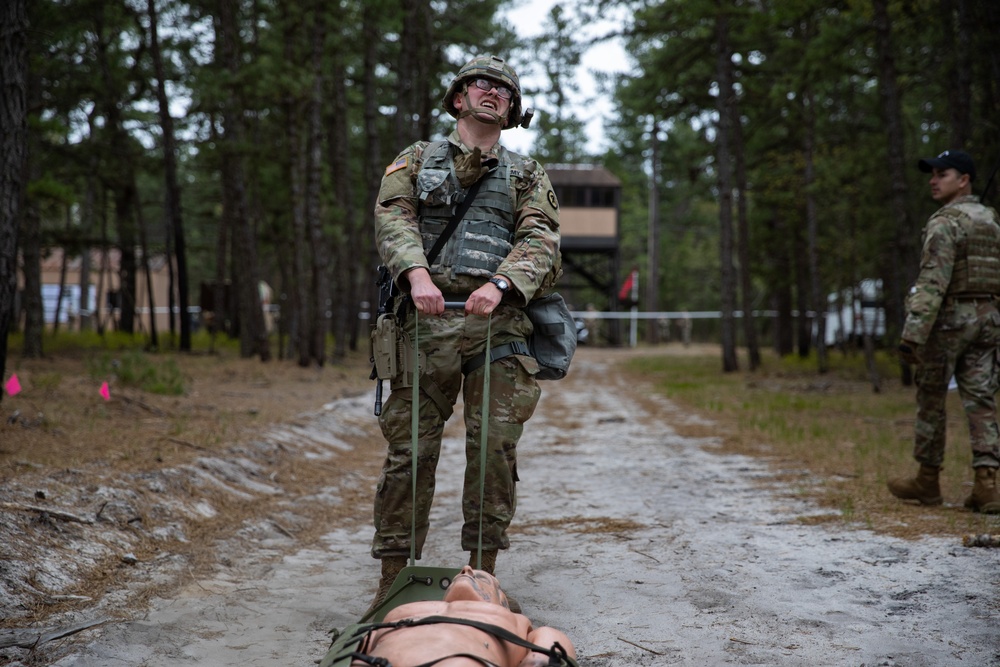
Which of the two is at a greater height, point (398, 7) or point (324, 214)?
point (398, 7)

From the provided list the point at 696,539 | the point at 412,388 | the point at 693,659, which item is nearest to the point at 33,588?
the point at 412,388

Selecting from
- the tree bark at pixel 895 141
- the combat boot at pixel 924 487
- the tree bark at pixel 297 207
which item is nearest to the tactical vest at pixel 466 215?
the combat boot at pixel 924 487

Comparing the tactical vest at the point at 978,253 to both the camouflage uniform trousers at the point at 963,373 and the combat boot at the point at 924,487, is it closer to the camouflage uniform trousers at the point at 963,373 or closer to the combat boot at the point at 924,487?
the camouflage uniform trousers at the point at 963,373

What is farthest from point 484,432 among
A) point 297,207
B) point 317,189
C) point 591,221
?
point 591,221

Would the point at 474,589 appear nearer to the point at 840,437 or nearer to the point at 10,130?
the point at 10,130

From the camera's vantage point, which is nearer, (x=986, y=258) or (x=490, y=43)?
(x=986, y=258)

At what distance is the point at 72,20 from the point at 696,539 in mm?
16171

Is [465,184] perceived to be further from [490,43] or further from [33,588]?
[490,43]

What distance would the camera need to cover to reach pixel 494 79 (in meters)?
4.20

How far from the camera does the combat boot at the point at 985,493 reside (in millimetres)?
5723

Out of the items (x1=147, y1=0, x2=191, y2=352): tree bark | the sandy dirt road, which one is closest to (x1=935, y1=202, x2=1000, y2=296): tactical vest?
the sandy dirt road

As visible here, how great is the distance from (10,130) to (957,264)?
7.82 meters

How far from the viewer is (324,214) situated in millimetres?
18203

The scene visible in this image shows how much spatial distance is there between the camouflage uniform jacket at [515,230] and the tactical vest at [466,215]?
1.6 inches
